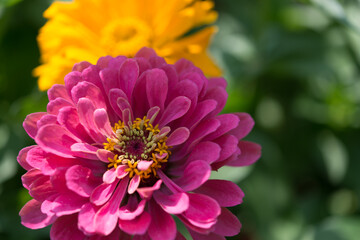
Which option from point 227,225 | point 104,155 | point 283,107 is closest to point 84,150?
point 104,155

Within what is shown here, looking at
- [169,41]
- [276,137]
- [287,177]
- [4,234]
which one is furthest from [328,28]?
[4,234]

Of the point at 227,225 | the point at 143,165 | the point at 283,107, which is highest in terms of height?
the point at 143,165

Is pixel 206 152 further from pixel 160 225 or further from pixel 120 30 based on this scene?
pixel 120 30

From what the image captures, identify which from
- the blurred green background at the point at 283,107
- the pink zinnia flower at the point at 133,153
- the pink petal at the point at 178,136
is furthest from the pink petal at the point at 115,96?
the blurred green background at the point at 283,107

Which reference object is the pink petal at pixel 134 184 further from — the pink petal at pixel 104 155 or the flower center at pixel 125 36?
the flower center at pixel 125 36

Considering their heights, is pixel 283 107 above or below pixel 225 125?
below

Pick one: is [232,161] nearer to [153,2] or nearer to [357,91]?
[153,2]
